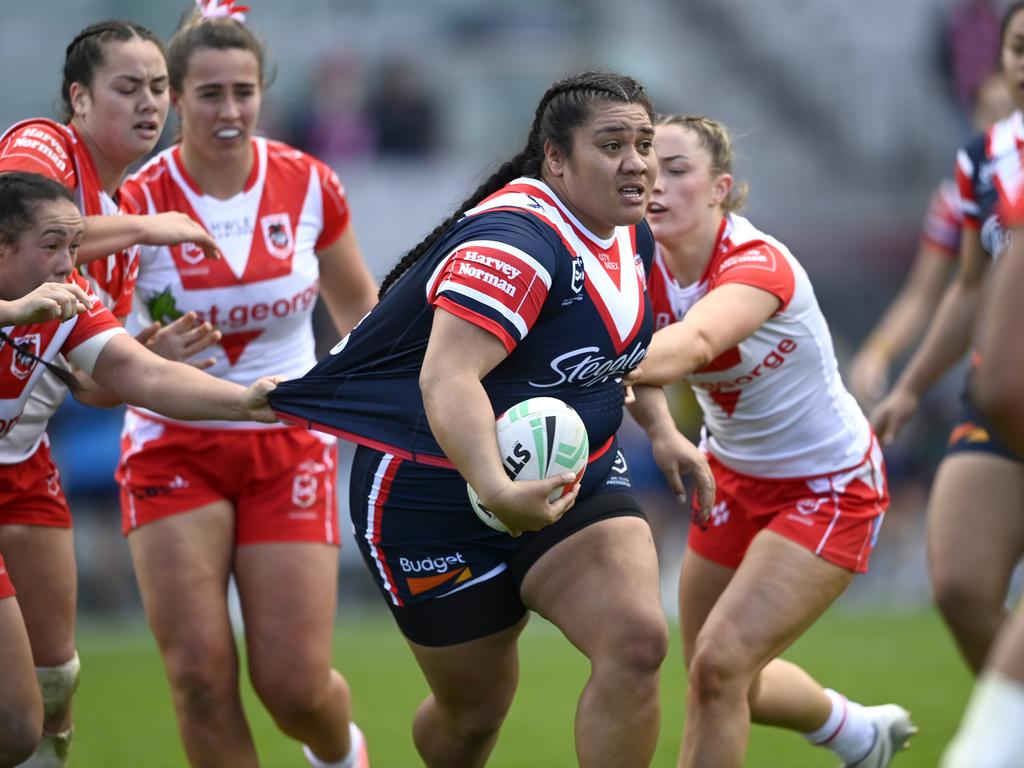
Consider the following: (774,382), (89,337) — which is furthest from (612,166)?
(89,337)

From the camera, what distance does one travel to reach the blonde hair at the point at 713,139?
526 centimetres

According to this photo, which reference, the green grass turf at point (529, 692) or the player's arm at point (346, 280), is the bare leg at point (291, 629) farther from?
the green grass turf at point (529, 692)

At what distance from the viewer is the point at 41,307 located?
4.27 metres

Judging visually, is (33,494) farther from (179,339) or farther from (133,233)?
(133,233)

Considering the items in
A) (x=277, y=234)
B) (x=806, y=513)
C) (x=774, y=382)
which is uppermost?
(x=277, y=234)

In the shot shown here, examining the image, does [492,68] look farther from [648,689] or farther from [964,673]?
[648,689]

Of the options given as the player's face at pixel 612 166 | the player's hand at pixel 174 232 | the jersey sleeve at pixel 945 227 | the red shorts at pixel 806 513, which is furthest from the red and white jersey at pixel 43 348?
the jersey sleeve at pixel 945 227

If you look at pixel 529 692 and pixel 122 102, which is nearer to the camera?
pixel 122 102

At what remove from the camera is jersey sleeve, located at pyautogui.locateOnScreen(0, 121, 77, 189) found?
4.89 meters

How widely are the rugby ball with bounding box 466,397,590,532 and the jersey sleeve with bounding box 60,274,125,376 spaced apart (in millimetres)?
1447

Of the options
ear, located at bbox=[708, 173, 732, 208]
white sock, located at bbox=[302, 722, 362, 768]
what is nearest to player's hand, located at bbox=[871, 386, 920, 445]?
ear, located at bbox=[708, 173, 732, 208]

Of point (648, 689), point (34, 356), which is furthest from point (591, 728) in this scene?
point (34, 356)

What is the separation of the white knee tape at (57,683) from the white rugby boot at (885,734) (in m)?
2.98

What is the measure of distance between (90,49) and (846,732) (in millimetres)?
3791
